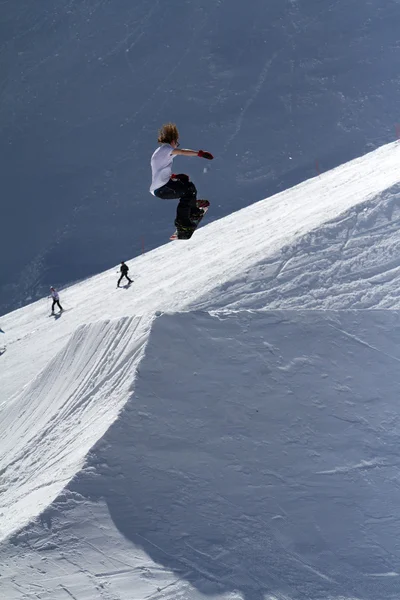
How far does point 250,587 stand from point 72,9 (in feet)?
168

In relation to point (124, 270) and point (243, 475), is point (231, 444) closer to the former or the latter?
point (243, 475)

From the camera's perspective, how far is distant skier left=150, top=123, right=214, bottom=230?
9.41m

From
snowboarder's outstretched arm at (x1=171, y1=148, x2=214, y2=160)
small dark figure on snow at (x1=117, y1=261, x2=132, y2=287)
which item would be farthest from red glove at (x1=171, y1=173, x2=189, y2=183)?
small dark figure on snow at (x1=117, y1=261, x2=132, y2=287)

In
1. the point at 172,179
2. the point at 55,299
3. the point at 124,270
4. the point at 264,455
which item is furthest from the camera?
the point at 55,299

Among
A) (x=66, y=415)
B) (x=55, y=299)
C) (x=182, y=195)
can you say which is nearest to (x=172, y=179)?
(x=182, y=195)

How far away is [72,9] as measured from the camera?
5384cm

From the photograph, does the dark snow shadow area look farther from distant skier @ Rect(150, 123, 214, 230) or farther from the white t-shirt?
the white t-shirt

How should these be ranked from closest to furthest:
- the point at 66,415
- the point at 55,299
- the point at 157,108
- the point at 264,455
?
the point at 264,455, the point at 66,415, the point at 55,299, the point at 157,108

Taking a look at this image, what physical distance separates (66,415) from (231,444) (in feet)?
9.76

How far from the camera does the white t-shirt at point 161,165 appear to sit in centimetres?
956

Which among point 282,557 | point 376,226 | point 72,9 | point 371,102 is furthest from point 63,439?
point 72,9

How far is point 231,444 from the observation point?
379 inches

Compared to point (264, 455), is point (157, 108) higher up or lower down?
higher up

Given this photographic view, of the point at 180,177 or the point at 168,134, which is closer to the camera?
the point at 168,134
